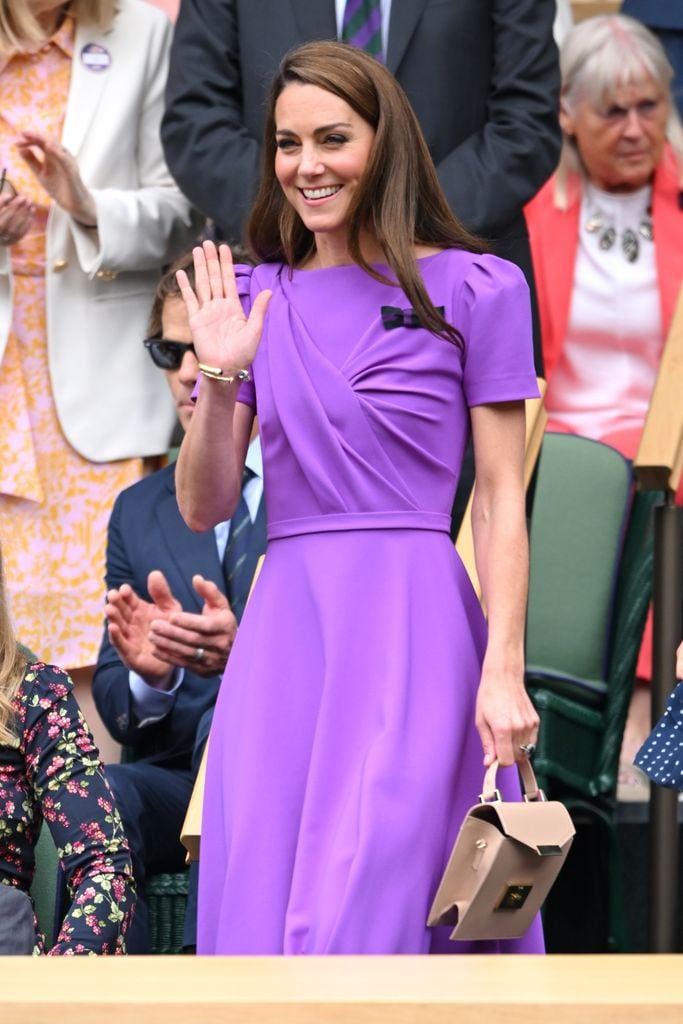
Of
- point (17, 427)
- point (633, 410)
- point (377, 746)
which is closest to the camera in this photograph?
point (377, 746)

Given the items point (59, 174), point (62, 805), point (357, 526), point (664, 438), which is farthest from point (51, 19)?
point (62, 805)

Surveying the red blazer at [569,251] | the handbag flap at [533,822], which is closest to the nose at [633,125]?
the red blazer at [569,251]

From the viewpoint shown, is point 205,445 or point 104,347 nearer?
point 205,445

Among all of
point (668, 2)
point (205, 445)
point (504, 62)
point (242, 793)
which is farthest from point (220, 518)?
point (668, 2)

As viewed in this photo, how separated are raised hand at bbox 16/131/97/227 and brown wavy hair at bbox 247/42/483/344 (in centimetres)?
147

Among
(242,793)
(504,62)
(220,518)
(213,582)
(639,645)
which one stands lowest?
(639,645)

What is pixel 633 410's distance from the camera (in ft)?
17.1

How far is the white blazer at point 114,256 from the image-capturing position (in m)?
4.77

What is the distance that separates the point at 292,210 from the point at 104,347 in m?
1.73

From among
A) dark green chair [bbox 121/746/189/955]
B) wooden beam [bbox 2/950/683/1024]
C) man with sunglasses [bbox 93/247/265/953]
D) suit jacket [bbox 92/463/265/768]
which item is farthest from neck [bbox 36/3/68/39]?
wooden beam [bbox 2/950/683/1024]

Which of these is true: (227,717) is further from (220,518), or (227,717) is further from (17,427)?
(17,427)

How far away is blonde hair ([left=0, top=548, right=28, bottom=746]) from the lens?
3072mm

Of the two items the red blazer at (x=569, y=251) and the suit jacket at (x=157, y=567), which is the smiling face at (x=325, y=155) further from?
the red blazer at (x=569, y=251)

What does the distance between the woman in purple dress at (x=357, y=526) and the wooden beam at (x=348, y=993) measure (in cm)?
67
